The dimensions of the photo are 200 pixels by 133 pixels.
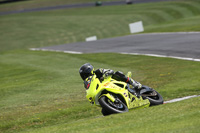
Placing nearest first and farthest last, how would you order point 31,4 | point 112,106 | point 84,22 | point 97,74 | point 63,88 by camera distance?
point 112,106 < point 97,74 < point 63,88 < point 84,22 < point 31,4

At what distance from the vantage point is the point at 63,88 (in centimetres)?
1620

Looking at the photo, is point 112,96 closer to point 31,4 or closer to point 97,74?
point 97,74

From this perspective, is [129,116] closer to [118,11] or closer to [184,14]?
[184,14]

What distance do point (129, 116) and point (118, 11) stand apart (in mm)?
58946

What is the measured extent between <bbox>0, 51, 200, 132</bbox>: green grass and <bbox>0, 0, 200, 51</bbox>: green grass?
25224 mm

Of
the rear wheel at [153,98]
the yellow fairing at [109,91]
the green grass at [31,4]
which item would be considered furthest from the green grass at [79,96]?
the green grass at [31,4]

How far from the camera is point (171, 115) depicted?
8406 mm

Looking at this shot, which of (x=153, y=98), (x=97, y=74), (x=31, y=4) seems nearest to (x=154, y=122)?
(x=97, y=74)

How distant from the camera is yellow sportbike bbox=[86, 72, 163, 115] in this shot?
9.88 m

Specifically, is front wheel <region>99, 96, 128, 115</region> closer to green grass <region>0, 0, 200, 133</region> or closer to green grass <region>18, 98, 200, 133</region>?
green grass <region>0, 0, 200, 133</region>

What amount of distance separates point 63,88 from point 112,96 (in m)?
6.56

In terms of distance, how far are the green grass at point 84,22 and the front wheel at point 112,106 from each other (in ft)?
122

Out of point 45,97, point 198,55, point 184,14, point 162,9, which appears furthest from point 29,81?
point 162,9

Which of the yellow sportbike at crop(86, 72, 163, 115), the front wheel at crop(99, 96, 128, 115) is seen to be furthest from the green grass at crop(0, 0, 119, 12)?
the front wheel at crop(99, 96, 128, 115)
